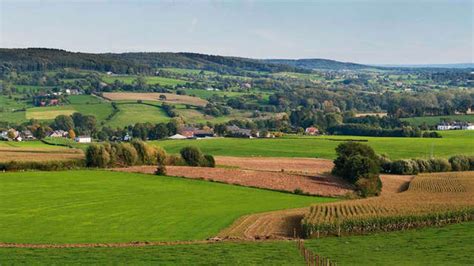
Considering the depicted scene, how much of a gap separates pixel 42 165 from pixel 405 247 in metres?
49.6

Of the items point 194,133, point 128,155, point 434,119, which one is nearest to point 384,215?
point 128,155

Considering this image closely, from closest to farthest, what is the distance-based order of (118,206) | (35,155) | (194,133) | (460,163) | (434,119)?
(118,206)
(35,155)
(460,163)
(194,133)
(434,119)

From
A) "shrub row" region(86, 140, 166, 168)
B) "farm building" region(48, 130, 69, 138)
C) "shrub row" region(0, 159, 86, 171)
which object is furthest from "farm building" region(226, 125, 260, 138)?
"shrub row" region(0, 159, 86, 171)

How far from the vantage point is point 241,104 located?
190 meters

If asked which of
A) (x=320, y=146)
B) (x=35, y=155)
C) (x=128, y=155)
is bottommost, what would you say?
(x=320, y=146)

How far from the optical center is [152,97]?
615 feet

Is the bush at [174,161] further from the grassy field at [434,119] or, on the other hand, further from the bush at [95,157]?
the grassy field at [434,119]

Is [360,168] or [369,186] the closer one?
[369,186]

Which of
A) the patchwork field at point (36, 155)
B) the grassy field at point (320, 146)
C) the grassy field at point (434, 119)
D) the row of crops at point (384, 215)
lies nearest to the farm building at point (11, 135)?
the grassy field at point (320, 146)

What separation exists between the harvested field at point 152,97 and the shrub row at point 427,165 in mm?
97008

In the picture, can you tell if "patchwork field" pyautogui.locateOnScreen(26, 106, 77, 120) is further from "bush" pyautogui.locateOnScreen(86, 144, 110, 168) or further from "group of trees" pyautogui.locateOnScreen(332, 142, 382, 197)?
"group of trees" pyautogui.locateOnScreen(332, 142, 382, 197)

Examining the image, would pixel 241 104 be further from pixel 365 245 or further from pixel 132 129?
pixel 365 245

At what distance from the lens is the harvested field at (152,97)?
591ft

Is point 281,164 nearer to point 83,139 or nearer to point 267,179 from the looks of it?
point 267,179
